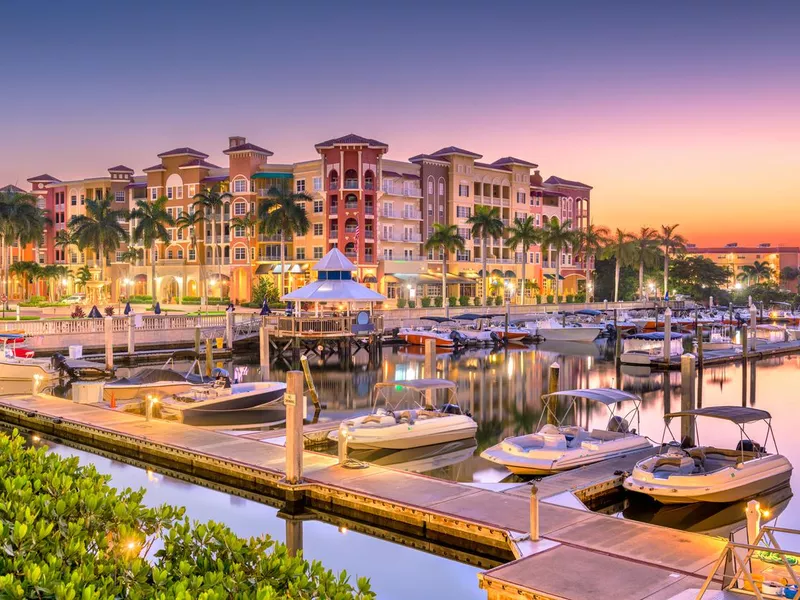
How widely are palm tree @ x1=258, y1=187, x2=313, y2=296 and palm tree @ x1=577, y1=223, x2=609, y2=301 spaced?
41936mm

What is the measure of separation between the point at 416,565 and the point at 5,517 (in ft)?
30.1

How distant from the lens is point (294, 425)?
17.7 m

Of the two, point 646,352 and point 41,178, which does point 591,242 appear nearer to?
point 646,352

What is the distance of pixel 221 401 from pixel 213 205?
62294mm

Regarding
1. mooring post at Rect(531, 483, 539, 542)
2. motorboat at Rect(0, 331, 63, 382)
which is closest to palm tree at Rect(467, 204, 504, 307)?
motorboat at Rect(0, 331, 63, 382)

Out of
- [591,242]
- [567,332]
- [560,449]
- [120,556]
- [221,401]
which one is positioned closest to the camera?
[120,556]

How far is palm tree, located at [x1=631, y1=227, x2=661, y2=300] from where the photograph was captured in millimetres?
113500

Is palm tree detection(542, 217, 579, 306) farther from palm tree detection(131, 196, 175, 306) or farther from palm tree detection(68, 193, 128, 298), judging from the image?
palm tree detection(68, 193, 128, 298)

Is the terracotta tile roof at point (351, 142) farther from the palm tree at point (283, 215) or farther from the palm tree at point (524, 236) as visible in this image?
the palm tree at point (524, 236)

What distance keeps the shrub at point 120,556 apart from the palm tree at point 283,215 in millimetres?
74290

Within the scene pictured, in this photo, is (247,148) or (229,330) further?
(247,148)

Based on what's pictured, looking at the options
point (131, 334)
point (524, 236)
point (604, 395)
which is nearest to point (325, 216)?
point (524, 236)

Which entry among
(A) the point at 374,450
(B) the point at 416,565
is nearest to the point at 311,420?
(A) the point at 374,450

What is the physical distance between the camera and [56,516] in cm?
828
